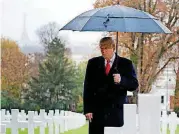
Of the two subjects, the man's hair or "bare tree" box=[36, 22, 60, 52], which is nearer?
the man's hair

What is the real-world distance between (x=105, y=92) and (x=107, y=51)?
160 millimetres

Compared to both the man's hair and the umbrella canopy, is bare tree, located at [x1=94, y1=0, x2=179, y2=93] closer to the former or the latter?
the umbrella canopy

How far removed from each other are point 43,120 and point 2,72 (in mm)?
584

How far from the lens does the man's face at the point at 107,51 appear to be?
2.03 metres

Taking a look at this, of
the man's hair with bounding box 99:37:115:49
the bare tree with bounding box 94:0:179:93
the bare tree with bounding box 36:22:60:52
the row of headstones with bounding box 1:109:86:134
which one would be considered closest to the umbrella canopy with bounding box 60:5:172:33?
the man's hair with bounding box 99:37:115:49

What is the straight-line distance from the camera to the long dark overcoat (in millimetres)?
2072

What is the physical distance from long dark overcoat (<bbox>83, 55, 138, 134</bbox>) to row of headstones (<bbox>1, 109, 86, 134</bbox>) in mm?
1241

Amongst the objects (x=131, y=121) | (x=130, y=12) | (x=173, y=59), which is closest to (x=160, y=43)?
(x=173, y=59)

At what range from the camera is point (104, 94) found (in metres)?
2.09

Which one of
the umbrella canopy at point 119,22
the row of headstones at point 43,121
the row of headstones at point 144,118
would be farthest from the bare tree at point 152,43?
the row of headstones at point 144,118

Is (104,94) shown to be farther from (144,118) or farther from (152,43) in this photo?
(152,43)

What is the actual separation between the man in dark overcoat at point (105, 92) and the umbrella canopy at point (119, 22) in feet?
0.31

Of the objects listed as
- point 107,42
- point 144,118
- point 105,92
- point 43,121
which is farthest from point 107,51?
point 43,121

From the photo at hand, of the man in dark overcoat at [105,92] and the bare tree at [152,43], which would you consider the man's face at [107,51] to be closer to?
the man in dark overcoat at [105,92]
